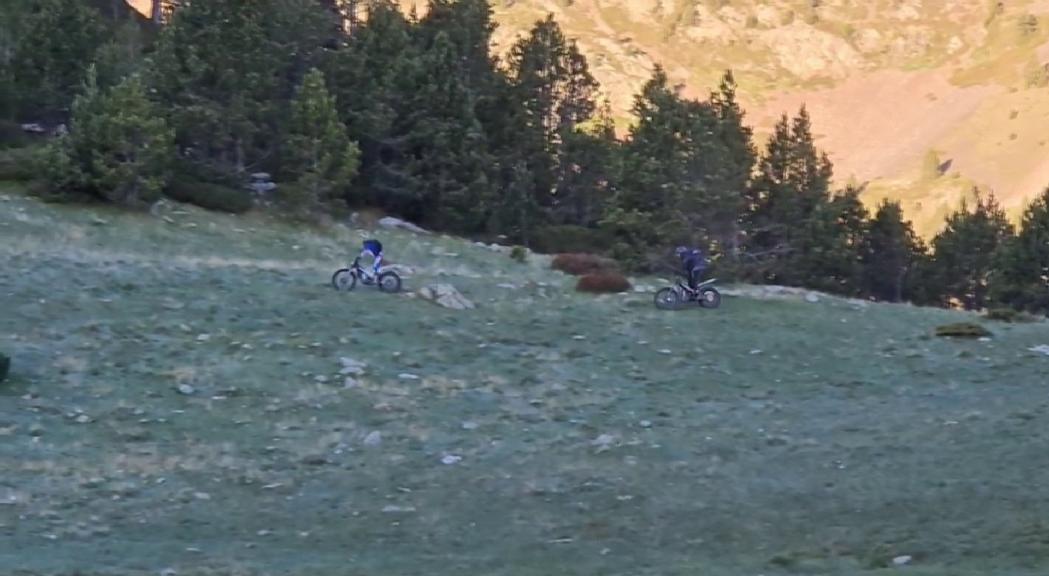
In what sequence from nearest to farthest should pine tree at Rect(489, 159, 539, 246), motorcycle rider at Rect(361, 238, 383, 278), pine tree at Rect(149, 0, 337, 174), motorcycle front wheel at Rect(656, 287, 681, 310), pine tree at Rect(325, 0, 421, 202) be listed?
1. motorcycle rider at Rect(361, 238, 383, 278)
2. motorcycle front wheel at Rect(656, 287, 681, 310)
3. pine tree at Rect(149, 0, 337, 174)
4. pine tree at Rect(325, 0, 421, 202)
5. pine tree at Rect(489, 159, 539, 246)

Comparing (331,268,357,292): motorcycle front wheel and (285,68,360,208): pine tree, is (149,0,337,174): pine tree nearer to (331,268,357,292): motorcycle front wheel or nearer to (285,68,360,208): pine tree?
(285,68,360,208): pine tree

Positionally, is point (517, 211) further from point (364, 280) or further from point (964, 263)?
point (364, 280)

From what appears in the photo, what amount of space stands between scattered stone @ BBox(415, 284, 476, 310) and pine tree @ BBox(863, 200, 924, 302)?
3316 cm

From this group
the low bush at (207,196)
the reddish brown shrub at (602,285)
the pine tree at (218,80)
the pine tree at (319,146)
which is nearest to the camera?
the reddish brown shrub at (602,285)

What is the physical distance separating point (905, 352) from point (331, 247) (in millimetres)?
20796

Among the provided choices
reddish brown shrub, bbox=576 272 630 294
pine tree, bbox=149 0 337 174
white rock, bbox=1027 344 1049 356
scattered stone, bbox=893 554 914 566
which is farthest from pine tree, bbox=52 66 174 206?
scattered stone, bbox=893 554 914 566

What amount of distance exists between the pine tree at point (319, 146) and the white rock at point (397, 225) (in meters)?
2.60

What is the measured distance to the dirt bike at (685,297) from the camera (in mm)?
28562

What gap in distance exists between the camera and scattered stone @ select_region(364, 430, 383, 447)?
1596cm

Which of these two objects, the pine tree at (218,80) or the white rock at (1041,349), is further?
the pine tree at (218,80)

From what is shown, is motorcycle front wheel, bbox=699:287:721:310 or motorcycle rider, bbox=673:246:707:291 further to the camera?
motorcycle front wheel, bbox=699:287:721:310

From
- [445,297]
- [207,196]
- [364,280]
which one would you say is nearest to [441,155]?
[207,196]

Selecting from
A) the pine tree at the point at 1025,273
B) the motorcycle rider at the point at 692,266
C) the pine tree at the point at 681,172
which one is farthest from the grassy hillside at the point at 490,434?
the pine tree at the point at 1025,273

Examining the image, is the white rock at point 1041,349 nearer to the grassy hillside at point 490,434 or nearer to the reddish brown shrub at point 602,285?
the grassy hillside at point 490,434
